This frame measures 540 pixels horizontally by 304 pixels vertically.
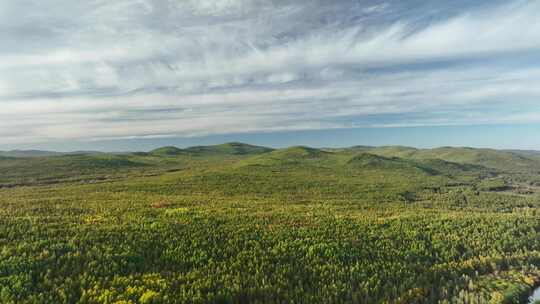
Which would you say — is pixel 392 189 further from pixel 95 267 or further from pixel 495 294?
pixel 95 267

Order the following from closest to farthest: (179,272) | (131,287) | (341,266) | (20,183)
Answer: (131,287)
(179,272)
(341,266)
(20,183)

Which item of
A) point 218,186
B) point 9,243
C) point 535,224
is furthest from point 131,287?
point 218,186

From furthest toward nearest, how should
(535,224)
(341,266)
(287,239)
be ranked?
1. (535,224)
2. (287,239)
3. (341,266)

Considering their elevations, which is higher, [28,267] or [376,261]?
[28,267]

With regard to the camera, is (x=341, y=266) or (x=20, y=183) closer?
(x=341, y=266)

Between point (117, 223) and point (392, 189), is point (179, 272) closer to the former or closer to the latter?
point (117, 223)

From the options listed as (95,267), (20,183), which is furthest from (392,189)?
(20,183)

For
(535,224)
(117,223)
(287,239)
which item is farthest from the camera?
(535,224)

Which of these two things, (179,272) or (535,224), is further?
(535,224)

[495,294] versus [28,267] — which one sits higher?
[28,267]
